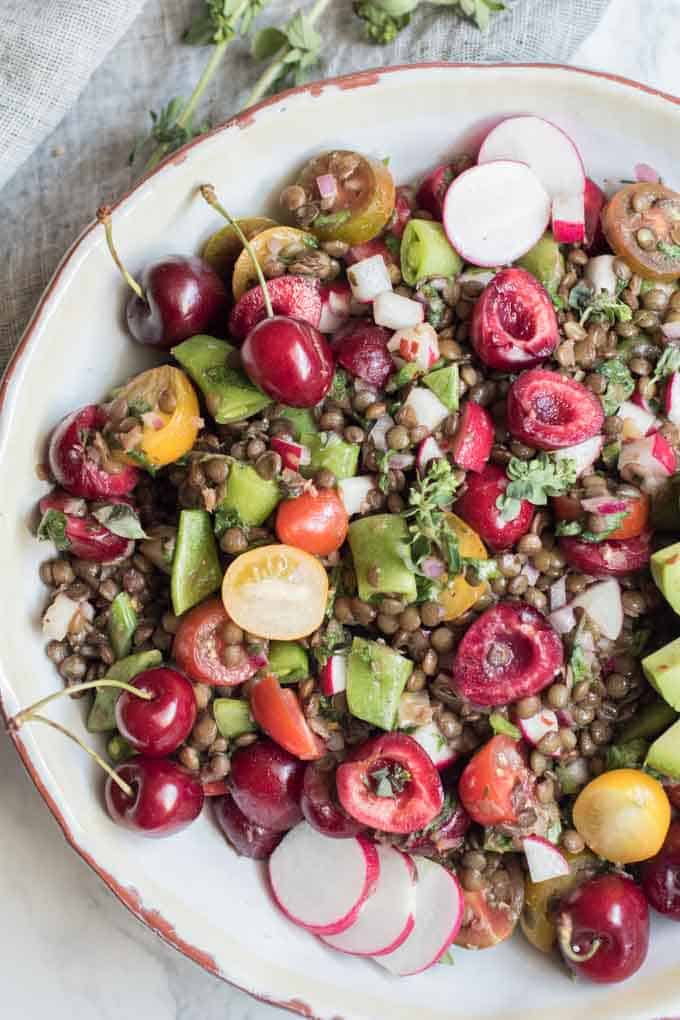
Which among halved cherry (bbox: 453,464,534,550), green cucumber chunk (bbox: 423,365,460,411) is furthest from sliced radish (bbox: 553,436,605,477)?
green cucumber chunk (bbox: 423,365,460,411)

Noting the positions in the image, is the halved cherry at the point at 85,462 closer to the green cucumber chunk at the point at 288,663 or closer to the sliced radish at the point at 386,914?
the green cucumber chunk at the point at 288,663

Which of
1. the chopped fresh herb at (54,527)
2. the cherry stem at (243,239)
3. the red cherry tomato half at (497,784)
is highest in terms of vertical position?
the cherry stem at (243,239)

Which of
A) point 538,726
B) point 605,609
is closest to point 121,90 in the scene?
point 605,609

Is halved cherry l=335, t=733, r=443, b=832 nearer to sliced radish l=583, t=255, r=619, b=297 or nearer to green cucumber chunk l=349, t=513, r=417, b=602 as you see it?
green cucumber chunk l=349, t=513, r=417, b=602

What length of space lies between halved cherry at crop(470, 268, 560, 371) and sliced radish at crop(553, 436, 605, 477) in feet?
0.68

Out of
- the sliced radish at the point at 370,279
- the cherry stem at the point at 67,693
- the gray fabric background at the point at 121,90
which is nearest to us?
the cherry stem at the point at 67,693

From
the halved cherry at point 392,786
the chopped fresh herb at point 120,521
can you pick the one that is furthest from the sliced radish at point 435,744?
the chopped fresh herb at point 120,521

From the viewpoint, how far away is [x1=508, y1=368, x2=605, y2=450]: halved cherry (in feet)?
7.72

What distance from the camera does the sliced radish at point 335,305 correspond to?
2537mm

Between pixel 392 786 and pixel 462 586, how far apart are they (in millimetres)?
454

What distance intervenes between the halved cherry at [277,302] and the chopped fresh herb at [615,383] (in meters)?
0.68

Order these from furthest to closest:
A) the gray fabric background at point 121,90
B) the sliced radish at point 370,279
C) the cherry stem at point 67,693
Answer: the gray fabric background at point 121,90 < the sliced radish at point 370,279 < the cherry stem at point 67,693

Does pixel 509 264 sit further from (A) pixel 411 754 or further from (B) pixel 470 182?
(A) pixel 411 754

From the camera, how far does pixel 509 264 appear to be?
8.33ft
